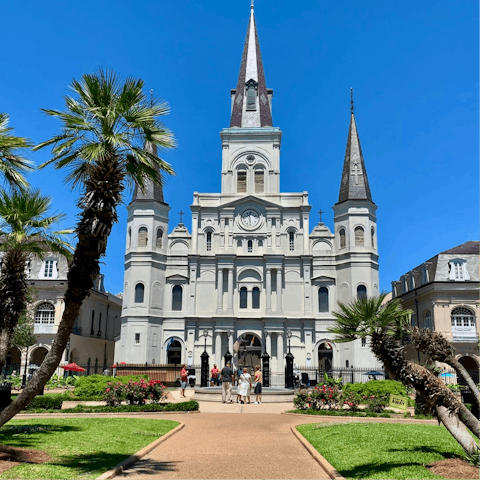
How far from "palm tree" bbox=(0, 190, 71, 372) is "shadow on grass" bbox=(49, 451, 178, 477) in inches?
115

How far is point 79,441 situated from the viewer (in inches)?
490

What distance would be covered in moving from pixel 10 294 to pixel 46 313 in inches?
1416

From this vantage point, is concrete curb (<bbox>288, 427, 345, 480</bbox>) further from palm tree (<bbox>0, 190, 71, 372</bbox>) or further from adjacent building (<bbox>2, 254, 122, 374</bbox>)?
adjacent building (<bbox>2, 254, 122, 374</bbox>)

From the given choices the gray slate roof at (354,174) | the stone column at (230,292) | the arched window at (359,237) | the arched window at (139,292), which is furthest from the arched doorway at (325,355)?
the arched window at (139,292)

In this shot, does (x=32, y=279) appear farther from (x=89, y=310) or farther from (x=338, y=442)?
(x=338, y=442)

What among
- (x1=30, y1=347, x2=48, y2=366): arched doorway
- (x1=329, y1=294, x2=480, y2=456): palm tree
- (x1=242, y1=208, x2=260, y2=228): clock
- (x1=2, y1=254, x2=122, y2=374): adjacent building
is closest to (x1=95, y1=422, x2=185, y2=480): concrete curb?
(x1=329, y1=294, x2=480, y2=456): palm tree

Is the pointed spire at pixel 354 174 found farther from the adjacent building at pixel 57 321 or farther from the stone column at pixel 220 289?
the adjacent building at pixel 57 321

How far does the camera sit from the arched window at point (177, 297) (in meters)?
49.8

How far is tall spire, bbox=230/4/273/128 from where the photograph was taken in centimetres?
5659

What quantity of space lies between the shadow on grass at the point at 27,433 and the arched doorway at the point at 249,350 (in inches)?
1346

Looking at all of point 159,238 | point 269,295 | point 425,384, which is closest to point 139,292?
point 159,238

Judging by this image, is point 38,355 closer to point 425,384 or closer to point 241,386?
point 241,386

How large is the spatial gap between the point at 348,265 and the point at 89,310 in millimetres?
25564

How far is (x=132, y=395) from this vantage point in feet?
70.5
